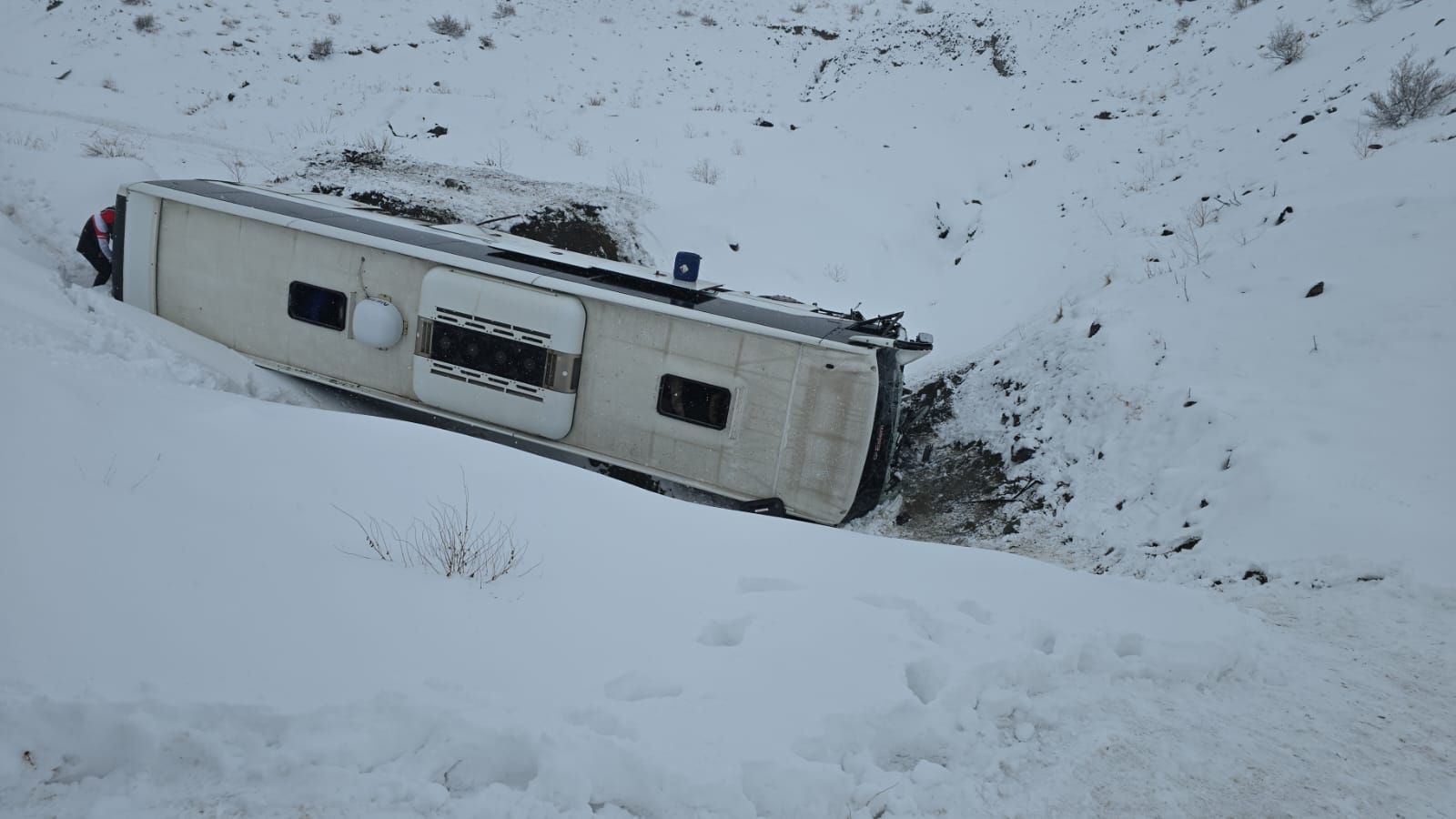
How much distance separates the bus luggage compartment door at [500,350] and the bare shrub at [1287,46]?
15401 mm

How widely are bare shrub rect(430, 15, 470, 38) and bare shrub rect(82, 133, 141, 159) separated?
11163 millimetres

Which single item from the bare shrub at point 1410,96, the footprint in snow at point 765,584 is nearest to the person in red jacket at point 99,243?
the footprint in snow at point 765,584

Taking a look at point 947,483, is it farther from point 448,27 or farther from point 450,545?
point 448,27

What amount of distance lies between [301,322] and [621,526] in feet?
22.0

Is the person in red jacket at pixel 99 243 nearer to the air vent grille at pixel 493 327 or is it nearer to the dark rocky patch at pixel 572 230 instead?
the air vent grille at pixel 493 327

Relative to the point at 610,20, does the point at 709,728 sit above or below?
below

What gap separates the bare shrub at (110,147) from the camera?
13.6 metres

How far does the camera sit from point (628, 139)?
1833 centimetres

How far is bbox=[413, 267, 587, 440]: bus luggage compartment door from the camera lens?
9.16 meters

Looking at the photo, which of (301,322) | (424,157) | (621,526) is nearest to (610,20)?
(424,157)

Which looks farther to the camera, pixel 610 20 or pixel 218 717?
pixel 610 20

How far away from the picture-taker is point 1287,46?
52.3 ft

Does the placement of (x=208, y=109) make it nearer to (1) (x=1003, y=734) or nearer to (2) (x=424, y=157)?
(2) (x=424, y=157)

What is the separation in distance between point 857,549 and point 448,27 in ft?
77.0
